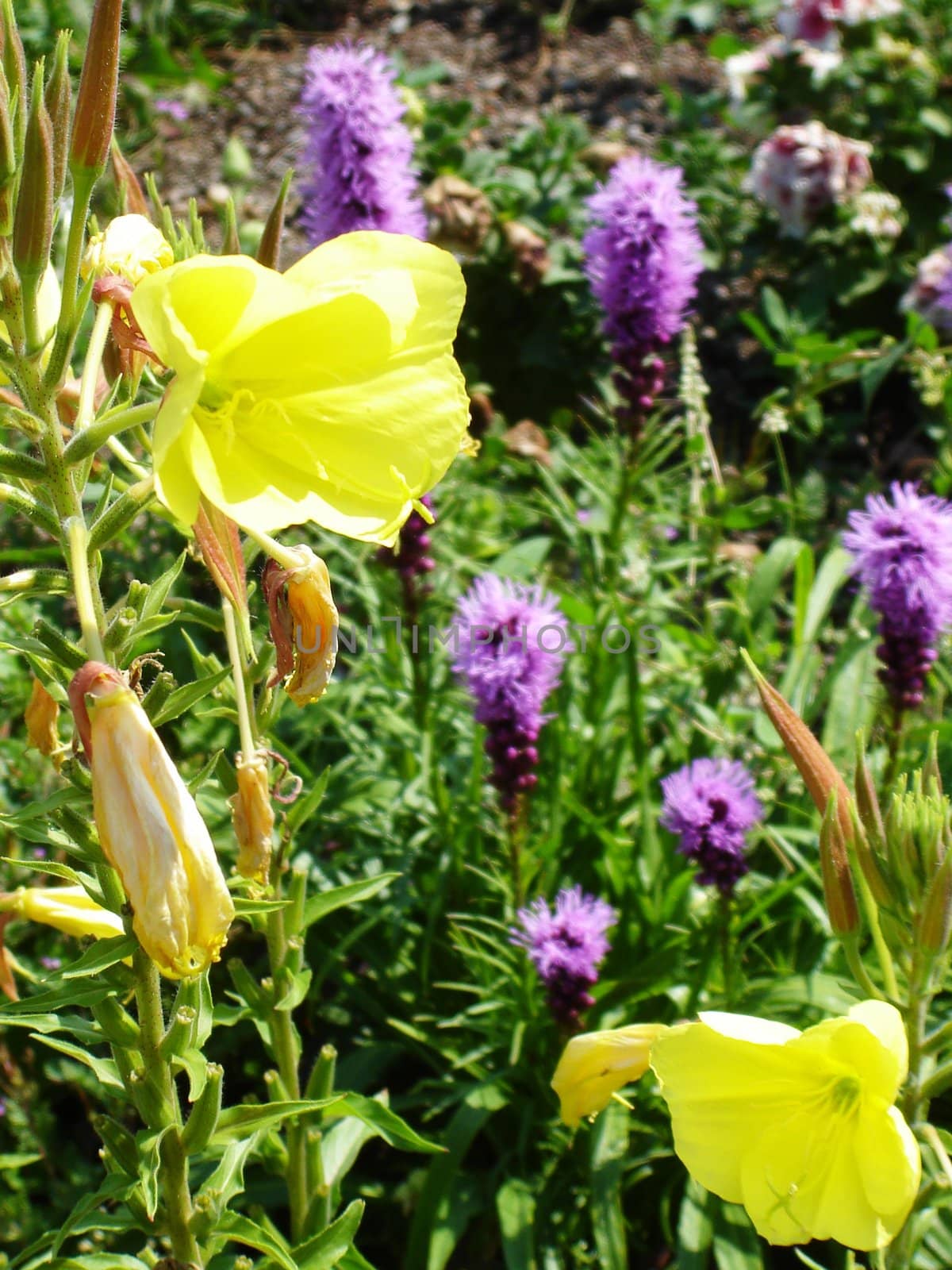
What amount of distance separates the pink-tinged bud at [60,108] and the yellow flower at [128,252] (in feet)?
0.39

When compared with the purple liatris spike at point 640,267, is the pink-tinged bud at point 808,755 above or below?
below

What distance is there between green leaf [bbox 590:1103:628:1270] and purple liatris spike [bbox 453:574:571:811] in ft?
1.89

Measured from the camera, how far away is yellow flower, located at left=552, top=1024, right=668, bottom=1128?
4.92 ft

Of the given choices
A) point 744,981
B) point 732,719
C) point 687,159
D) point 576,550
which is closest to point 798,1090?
point 744,981

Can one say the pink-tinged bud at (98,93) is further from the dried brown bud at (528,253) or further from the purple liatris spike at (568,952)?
the dried brown bud at (528,253)

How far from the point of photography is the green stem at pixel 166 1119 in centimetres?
126

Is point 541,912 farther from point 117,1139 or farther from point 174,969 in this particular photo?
point 174,969

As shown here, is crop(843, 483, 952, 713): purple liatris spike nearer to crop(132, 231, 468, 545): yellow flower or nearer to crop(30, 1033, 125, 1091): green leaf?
crop(132, 231, 468, 545): yellow flower

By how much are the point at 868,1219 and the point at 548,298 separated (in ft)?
10.9

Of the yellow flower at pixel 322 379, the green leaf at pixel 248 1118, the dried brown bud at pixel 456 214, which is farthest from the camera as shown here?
the dried brown bud at pixel 456 214

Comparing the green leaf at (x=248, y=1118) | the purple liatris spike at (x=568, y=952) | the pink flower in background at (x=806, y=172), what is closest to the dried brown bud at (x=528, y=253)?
the pink flower in background at (x=806, y=172)

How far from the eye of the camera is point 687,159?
172 inches

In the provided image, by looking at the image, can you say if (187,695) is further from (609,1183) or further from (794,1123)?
(609,1183)

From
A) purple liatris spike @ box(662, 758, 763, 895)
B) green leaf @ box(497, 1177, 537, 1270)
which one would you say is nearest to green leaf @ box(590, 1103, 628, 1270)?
green leaf @ box(497, 1177, 537, 1270)
